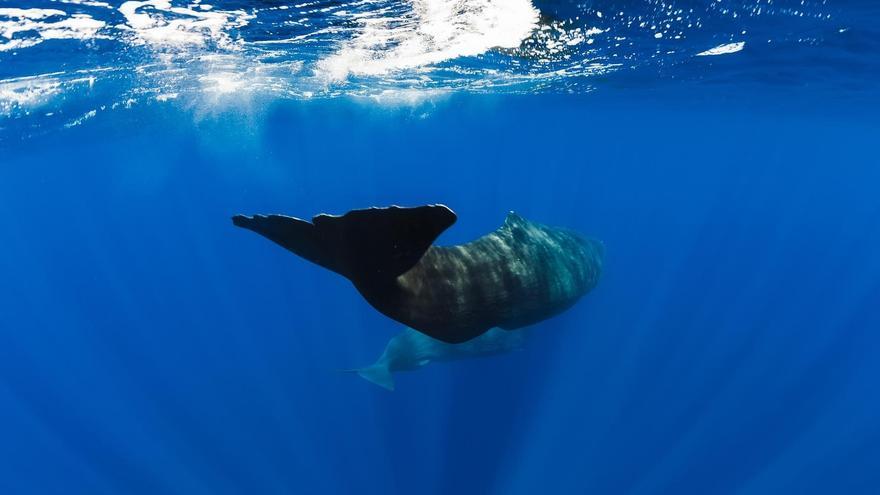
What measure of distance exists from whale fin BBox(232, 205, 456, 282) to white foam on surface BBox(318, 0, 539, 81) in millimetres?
9801

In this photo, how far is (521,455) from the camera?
688 inches

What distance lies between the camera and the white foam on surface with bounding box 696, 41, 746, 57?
16.9m

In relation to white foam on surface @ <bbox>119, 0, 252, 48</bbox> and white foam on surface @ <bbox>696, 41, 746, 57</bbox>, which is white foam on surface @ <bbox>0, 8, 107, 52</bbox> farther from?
white foam on surface @ <bbox>696, 41, 746, 57</bbox>

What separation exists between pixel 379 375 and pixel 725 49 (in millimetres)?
16008

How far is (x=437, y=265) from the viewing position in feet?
17.8

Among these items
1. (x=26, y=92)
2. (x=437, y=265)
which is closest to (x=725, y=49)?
(x=437, y=265)

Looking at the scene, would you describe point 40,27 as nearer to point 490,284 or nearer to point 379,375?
point 379,375

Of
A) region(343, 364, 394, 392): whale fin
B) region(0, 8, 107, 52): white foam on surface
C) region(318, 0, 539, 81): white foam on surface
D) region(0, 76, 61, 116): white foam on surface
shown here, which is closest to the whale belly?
region(318, 0, 539, 81): white foam on surface

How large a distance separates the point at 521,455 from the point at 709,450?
654 cm

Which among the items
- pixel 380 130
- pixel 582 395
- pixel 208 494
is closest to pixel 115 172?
pixel 380 130

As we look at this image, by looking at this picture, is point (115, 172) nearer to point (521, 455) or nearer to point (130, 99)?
point (130, 99)

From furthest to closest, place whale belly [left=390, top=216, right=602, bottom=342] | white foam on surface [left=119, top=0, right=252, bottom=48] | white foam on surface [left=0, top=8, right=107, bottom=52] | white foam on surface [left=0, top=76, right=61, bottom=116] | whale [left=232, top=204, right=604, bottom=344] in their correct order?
1. white foam on surface [left=0, top=76, right=61, bottom=116]
2. white foam on surface [left=119, top=0, right=252, bottom=48]
3. white foam on surface [left=0, top=8, right=107, bottom=52]
4. whale belly [left=390, top=216, right=602, bottom=342]
5. whale [left=232, top=204, right=604, bottom=344]

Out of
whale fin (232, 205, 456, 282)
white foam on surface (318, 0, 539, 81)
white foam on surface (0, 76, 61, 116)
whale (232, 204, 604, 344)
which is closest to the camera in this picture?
whale fin (232, 205, 456, 282)

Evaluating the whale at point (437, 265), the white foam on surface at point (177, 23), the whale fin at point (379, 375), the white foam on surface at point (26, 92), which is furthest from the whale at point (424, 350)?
the white foam on surface at point (26, 92)
